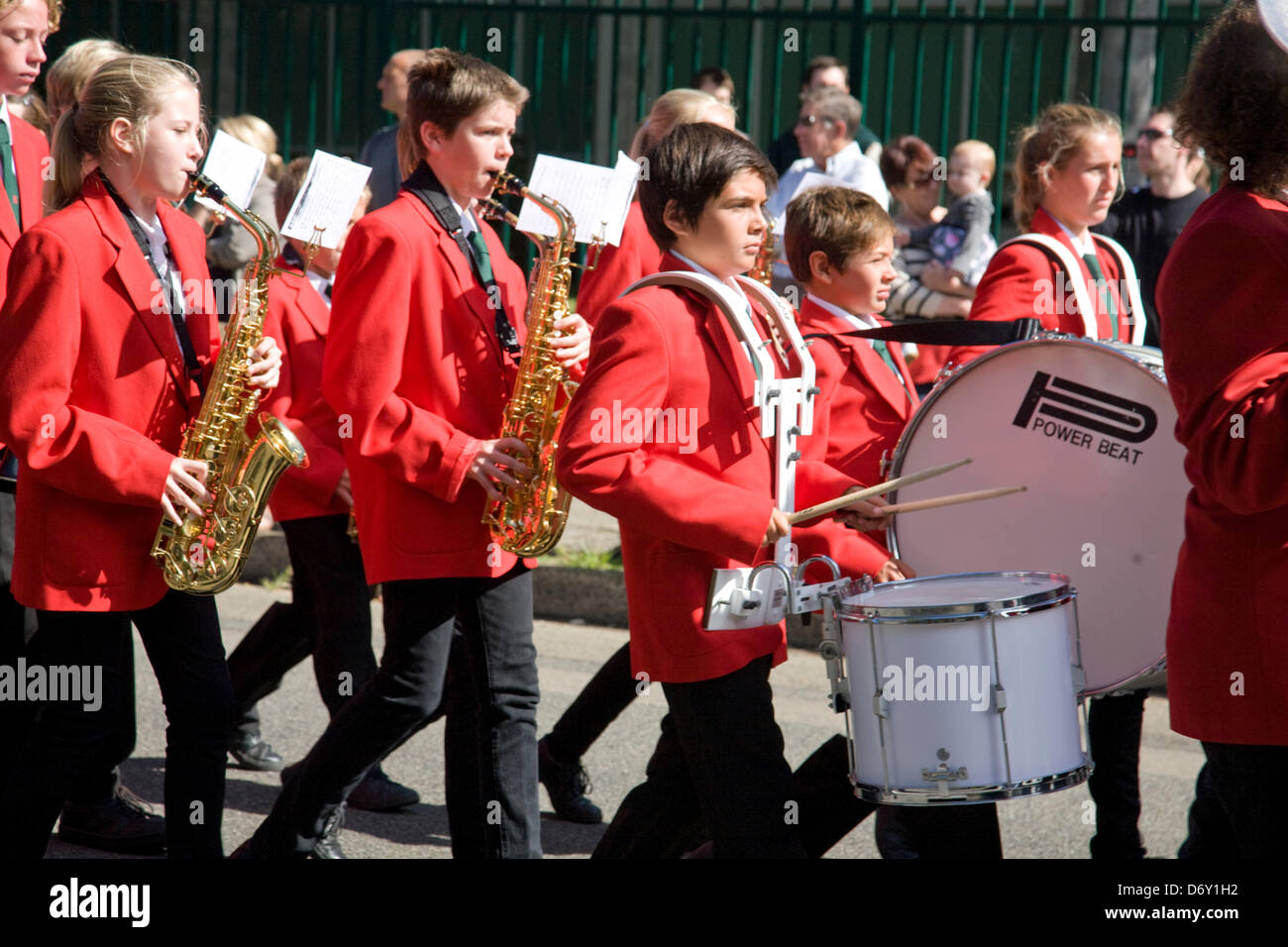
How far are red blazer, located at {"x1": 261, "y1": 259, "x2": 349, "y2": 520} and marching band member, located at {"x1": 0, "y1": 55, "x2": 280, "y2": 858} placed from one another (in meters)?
0.86

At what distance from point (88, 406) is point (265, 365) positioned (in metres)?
0.38

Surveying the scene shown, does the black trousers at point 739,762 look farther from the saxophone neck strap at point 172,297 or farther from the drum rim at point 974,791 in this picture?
the saxophone neck strap at point 172,297

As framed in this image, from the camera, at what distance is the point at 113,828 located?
157 inches

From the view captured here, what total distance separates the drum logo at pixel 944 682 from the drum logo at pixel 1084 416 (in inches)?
24.3

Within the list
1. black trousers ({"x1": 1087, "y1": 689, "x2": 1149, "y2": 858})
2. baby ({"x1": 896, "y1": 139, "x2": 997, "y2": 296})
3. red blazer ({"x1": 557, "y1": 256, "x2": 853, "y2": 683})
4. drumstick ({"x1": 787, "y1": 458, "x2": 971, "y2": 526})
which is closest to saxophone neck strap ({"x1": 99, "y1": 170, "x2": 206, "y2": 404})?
red blazer ({"x1": 557, "y1": 256, "x2": 853, "y2": 683})

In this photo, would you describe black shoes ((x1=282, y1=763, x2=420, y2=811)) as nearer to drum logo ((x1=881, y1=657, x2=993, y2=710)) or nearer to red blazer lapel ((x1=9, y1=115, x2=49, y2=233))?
red blazer lapel ((x1=9, y1=115, x2=49, y2=233))

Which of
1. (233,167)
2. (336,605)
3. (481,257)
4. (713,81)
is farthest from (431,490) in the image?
(713,81)

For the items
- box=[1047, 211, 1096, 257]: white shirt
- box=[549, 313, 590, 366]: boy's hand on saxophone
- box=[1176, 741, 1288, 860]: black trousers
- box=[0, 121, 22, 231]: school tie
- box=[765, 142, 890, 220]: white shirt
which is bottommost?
box=[1176, 741, 1288, 860]: black trousers

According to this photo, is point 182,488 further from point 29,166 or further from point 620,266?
point 620,266

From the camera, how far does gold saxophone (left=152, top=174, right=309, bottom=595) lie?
325cm

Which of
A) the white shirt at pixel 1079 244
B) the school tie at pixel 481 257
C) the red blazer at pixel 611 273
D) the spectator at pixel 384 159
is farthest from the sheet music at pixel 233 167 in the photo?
the spectator at pixel 384 159

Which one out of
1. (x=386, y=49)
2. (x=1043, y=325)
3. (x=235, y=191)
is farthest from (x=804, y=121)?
(x=235, y=191)
